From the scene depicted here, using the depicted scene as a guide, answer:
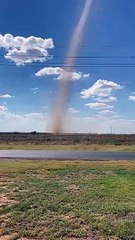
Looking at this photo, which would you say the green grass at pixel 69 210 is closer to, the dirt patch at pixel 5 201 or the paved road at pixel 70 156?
the dirt patch at pixel 5 201

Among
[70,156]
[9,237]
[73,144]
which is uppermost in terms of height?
[73,144]

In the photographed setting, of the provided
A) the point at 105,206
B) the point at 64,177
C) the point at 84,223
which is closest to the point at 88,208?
the point at 105,206

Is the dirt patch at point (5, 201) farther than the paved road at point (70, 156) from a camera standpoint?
No

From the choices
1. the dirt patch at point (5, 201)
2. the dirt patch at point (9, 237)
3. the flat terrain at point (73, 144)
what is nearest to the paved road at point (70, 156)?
the flat terrain at point (73, 144)

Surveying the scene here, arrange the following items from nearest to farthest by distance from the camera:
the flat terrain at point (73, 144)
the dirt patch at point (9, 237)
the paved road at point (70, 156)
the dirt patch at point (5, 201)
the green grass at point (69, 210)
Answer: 1. the dirt patch at point (9, 237)
2. the green grass at point (69, 210)
3. the dirt patch at point (5, 201)
4. the paved road at point (70, 156)
5. the flat terrain at point (73, 144)

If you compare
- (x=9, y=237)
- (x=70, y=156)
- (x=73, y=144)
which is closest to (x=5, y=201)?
(x=9, y=237)

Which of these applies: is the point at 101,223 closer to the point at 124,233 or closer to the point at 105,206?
the point at 124,233

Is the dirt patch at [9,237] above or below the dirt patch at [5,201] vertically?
below

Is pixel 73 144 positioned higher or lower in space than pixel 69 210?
higher

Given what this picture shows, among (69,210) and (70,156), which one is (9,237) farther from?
(70,156)

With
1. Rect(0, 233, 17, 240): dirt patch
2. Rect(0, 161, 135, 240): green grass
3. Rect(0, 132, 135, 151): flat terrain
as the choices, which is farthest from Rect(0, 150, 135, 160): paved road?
Rect(0, 233, 17, 240): dirt patch

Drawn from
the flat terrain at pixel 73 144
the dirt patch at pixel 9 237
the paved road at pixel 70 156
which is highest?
the flat terrain at pixel 73 144

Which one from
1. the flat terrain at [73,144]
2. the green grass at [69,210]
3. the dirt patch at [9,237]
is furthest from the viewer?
the flat terrain at [73,144]

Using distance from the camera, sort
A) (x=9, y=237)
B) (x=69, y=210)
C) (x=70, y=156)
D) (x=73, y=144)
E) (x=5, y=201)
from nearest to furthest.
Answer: (x=9, y=237)
(x=69, y=210)
(x=5, y=201)
(x=70, y=156)
(x=73, y=144)
